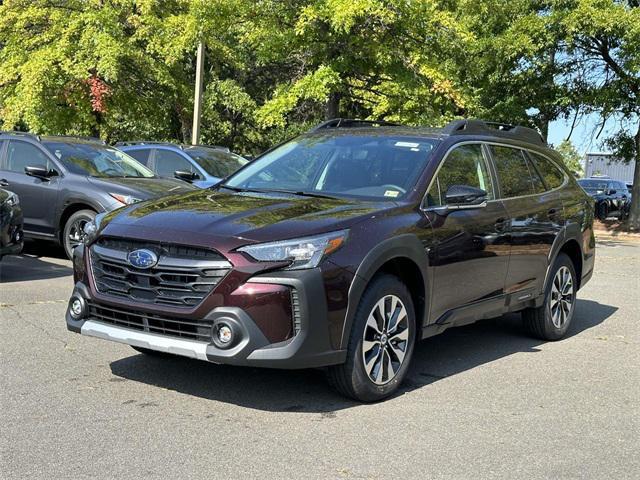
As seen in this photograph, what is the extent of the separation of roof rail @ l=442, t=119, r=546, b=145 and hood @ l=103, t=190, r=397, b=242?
47.0 inches

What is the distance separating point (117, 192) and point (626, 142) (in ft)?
55.8

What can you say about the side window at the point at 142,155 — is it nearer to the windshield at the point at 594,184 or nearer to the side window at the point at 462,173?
the side window at the point at 462,173

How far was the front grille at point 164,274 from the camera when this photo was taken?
4480mm

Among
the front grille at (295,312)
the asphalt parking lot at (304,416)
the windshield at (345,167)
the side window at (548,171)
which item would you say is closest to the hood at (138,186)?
the asphalt parking lot at (304,416)

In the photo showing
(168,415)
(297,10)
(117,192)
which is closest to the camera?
(168,415)

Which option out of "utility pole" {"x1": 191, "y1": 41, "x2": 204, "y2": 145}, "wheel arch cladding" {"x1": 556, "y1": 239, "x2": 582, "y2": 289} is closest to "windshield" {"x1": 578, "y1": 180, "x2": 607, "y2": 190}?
"utility pole" {"x1": 191, "y1": 41, "x2": 204, "y2": 145}

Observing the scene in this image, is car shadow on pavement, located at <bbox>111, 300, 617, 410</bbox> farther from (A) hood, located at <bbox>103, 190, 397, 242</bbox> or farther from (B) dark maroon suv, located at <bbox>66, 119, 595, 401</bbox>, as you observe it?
(A) hood, located at <bbox>103, 190, 397, 242</bbox>

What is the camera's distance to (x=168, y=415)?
179 inches

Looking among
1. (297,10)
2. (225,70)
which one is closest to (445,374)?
(297,10)

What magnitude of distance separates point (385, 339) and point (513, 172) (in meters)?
2.37

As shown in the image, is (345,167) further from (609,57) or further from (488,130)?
(609,57)

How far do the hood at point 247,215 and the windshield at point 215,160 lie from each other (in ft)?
26.9

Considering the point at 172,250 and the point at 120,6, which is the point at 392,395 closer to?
the point at 172,250

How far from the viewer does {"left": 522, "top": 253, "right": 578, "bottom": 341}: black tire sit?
7000mm
